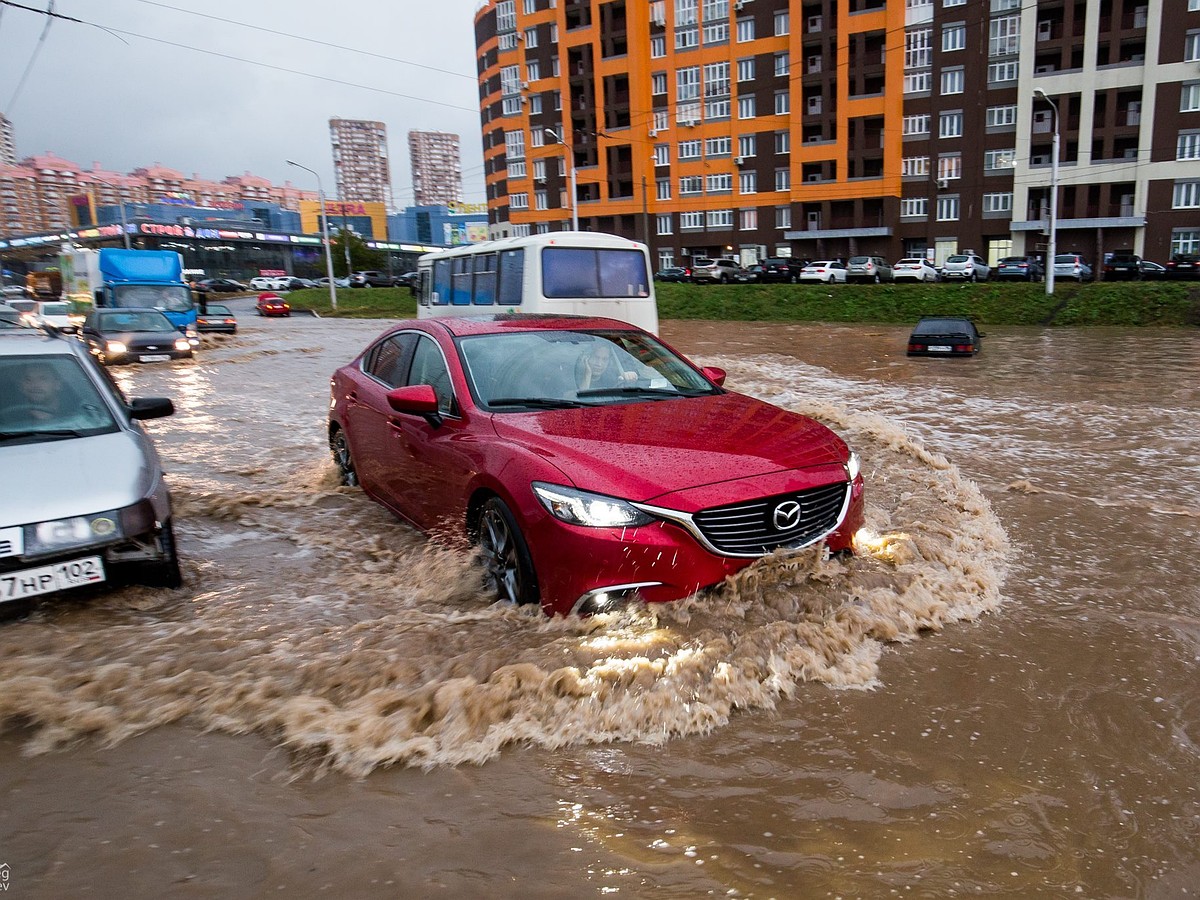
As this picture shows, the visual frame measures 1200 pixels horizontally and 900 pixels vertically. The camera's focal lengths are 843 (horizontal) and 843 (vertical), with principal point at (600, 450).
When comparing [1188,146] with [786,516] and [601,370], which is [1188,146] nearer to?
[601,370]

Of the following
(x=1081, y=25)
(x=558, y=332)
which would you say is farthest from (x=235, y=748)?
(x=1081, y=25)

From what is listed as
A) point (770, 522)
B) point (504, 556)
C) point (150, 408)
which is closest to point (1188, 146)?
point (770, 522)

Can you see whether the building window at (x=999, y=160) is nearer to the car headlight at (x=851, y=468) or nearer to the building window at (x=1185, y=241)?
the building window at (x=1185, y=241)

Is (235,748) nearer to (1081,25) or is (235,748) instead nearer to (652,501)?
(652,501)

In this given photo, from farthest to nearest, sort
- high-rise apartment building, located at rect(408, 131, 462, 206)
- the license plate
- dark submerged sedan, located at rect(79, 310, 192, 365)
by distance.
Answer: high-rise apartment building, located at rect(408, 131, 462, 206) < dark submerged sedan, located at rect(79, 310, 192, 365) < the license plate

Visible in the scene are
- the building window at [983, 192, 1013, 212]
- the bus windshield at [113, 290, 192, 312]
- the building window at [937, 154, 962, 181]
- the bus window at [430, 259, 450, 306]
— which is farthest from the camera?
the building window at [937, 154, 962, 181]

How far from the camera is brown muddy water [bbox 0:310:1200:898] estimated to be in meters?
2.56

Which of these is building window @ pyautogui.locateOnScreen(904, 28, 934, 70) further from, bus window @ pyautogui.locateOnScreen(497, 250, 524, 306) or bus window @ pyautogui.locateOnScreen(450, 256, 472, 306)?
bus window @ pyautogui.locateOnScreen(497, 250, 524, 306)

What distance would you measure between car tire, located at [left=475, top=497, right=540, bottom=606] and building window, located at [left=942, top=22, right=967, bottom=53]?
189ft

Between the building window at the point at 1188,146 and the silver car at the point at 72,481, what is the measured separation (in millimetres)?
55377

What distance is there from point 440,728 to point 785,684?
4.75 ft

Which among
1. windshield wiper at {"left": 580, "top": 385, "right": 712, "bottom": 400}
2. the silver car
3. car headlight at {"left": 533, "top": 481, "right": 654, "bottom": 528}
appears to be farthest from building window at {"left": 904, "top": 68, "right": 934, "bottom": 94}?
car headlight at {"left": 533, "top": 481, "right": 654, "bottom": 528}

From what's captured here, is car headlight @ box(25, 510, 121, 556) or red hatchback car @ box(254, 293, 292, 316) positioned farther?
red hatchback car @ box(254, 293, 292, 316)

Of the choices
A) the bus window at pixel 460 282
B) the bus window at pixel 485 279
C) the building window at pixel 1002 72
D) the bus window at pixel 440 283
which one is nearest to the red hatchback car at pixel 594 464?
the bus window at pixel 485 279
